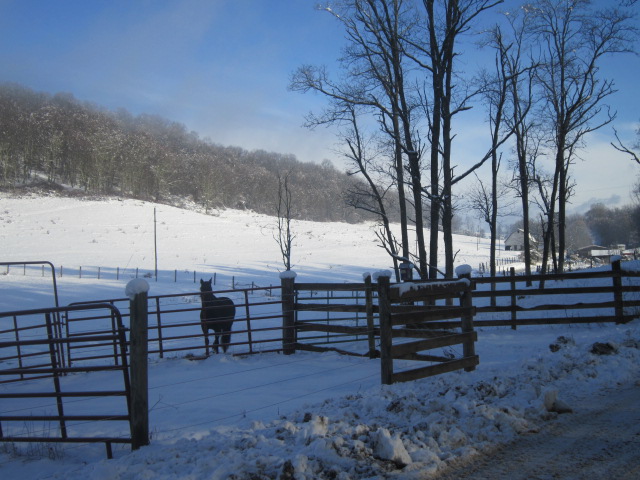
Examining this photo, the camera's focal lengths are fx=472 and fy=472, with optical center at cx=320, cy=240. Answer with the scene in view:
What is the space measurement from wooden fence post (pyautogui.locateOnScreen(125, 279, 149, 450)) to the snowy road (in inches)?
104

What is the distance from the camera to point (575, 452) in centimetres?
400

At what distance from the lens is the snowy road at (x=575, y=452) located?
11.9 ft

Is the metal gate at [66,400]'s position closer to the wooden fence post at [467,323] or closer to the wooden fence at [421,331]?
the wooden fence at [421,331]

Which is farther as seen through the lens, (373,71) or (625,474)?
(373,71)

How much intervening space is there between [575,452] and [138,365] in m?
3.90

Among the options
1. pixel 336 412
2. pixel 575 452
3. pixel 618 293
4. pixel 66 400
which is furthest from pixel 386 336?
pixel 618 293

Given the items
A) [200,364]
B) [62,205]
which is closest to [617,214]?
[62,205]

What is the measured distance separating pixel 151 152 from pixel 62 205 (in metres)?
26.7

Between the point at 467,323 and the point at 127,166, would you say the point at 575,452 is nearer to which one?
the point at 467,323

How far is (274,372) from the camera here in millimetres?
8125

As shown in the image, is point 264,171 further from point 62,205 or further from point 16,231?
point 16,231

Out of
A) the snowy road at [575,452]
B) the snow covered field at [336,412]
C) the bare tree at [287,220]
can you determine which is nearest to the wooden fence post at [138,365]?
the snow covered field at [336,412]

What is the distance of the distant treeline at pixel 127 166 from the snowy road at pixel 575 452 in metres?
53.6

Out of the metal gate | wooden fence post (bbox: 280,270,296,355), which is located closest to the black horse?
wooden fence post (bbox: 280,270,296,355)
